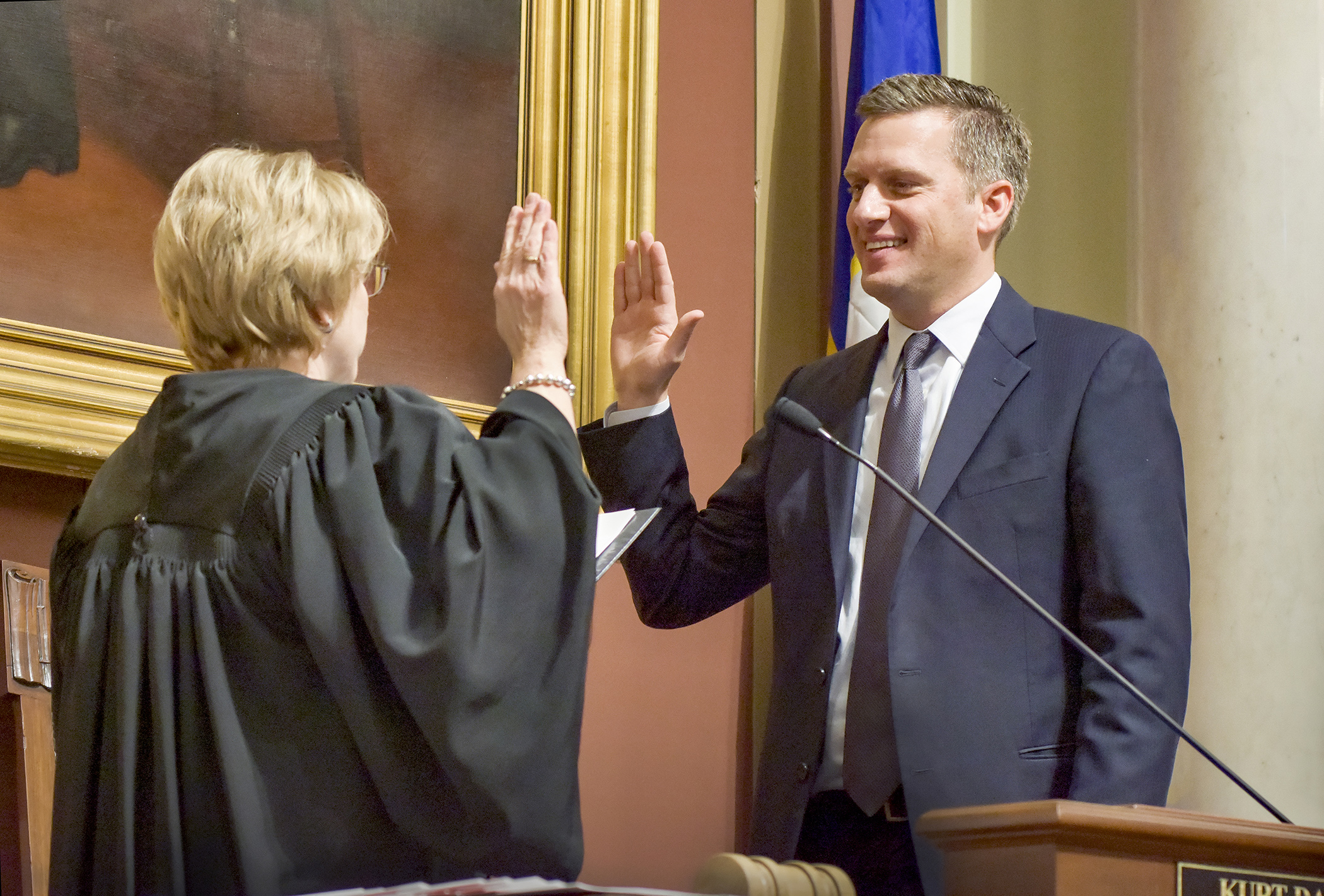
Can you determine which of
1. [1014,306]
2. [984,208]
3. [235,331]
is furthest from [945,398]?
[235,331]

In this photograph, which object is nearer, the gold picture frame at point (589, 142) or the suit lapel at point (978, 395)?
the suit lapel at point (978, 395)

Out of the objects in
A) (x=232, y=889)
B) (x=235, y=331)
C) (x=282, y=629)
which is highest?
(x=235, y=331)

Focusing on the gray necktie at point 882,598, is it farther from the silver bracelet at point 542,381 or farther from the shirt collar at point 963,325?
the silver bracelet at point 542,381

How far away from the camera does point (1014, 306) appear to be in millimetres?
2668

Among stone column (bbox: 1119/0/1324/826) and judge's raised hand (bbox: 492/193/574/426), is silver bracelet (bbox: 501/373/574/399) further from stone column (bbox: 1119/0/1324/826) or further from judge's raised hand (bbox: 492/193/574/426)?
stone column (bbox: 1119/0/1324/826)

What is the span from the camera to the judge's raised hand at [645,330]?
8.91 ft

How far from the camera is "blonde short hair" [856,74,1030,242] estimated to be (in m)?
2.86

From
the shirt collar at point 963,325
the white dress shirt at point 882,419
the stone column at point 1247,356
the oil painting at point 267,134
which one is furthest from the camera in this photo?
the stone column at point 1247,356

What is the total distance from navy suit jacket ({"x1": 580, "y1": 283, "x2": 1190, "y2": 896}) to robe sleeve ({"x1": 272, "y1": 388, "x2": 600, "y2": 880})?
78cm

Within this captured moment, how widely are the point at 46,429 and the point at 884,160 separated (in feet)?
5.40

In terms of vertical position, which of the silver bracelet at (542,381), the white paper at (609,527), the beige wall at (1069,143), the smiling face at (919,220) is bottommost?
the white paper at (609,527)

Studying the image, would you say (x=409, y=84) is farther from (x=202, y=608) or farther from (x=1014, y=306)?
(x=202, y=608)

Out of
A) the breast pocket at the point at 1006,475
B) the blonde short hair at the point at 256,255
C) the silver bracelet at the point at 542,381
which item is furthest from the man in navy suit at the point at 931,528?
the blonde short hair at the point at 256,255

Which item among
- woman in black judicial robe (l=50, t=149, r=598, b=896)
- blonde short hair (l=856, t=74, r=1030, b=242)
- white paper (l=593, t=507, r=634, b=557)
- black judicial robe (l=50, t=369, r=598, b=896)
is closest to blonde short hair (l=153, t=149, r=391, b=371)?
woman in black judicial robe (l=50, t=149, r=598, b=896)
